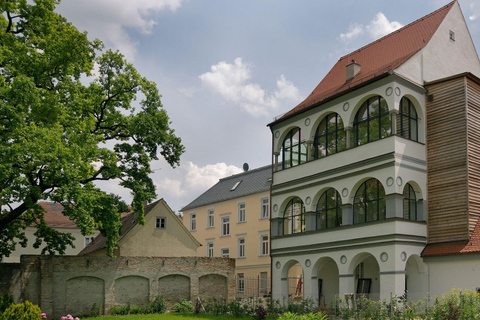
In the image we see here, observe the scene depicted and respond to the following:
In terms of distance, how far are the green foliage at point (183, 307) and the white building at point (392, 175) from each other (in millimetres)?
4907

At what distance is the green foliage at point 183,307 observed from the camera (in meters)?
29.7

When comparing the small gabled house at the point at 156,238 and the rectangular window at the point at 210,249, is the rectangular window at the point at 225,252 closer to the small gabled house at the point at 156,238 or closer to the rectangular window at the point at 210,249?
the rectangular window at the point at 210,249

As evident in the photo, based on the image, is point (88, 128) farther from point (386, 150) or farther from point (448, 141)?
point (448, 141)

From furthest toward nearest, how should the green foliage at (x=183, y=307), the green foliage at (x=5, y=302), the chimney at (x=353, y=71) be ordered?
1. the green foliage at (x=183, y=307)
2. the chimney at (x=353, y=71)
3. the green foliage at (x=5, y=302)

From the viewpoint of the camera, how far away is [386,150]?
23.5 meters

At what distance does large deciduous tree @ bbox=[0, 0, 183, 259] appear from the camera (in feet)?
70.6

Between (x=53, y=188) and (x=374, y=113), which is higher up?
(x=374, y=113)

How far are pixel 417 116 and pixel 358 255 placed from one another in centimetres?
699

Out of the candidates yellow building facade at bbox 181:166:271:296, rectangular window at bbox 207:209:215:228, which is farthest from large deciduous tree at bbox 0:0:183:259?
rectangular window at bbox 207:209:215:228

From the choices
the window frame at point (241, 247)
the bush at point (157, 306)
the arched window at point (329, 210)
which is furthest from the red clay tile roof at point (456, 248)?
the window frame at point (241, 247)

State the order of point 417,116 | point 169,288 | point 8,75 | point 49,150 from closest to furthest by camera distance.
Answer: point 49,150
point 8,75
point 417,116
point 169,288

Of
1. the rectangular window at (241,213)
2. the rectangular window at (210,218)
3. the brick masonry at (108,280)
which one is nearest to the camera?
the brick masonry at (108,280)

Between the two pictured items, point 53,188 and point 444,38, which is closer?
point 53,188

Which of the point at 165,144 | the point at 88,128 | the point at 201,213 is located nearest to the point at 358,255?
the point at 165,144
